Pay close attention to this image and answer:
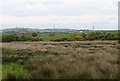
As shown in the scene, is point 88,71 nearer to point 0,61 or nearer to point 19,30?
point 0,61

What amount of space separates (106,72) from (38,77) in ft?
9.78

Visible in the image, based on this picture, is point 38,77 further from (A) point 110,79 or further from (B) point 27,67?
(B) point 27,67

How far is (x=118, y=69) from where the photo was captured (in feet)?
45.0

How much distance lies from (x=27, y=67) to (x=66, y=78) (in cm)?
560

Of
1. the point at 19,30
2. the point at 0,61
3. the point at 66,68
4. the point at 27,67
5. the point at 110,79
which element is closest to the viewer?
the point at 110,79

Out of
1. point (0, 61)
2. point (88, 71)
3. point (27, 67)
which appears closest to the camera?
point (88, 71)

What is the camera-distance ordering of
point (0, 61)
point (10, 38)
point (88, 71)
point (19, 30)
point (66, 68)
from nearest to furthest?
1. point (88, 71)
2. point (66, 68)
3. point (0, 61)
4. point (10, 38)
5. point (19, 30)

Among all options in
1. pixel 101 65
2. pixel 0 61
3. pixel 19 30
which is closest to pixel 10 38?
pixel 0 61

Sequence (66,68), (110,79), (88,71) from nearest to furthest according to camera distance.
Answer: (110,79), (88,71), (66,68)

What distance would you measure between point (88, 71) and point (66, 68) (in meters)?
1.62

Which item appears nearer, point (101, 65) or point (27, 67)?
point (101, 65)

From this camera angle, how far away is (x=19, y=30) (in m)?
189

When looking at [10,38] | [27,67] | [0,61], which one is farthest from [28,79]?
[10,38]

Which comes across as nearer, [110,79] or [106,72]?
[110,79]
